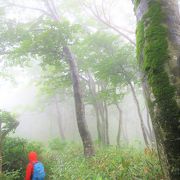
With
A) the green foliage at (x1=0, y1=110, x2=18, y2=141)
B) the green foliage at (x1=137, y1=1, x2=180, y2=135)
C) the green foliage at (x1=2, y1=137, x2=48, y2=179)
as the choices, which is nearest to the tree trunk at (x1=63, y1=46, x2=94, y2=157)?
the green foliage at (x1=2, y1=137, x2=48, y2=179)

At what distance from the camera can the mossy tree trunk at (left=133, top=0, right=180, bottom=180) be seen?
7.30ft

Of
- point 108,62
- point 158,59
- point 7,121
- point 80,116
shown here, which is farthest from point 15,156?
point 158,59

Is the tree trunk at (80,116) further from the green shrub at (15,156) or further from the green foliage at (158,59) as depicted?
the green foliage at (158,59)

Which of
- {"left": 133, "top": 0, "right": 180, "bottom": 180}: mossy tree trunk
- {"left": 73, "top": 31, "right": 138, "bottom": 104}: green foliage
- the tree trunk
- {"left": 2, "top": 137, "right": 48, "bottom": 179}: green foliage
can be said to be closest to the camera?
{"left": 133, "top": 0, "right": 180, "bottom": 180}: mossy tree trunk

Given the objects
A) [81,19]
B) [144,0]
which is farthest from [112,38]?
[144,0]

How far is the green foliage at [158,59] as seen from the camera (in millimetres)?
2258

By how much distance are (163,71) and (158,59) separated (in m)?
0.14

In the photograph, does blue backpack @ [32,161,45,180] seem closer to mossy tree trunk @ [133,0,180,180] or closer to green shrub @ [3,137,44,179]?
green shrub @ [3,137,44,179]

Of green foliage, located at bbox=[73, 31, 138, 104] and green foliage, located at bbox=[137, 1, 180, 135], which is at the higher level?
green foliage, located at bbox=[73, 31, 138, 104]

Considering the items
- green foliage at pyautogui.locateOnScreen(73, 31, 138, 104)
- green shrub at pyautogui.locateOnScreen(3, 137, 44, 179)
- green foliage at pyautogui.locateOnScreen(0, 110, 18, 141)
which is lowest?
green shrub at pyautogui.locateOnScreen(3, 137, 44, 179)

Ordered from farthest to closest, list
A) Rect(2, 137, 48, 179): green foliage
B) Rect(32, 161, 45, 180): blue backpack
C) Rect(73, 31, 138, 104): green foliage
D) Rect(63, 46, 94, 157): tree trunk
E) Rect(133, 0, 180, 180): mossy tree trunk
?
Rect(73, 31, 138, 104): green foliage, Rect(63, 46, 94, 157): tree trunk, Rect(2, 137, 48, 179): green foliage, Rect(32, 161, 45, 180): blue backpack, Rect(133, 0, 180, 180): mossy tree trunk

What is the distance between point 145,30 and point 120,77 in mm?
13300

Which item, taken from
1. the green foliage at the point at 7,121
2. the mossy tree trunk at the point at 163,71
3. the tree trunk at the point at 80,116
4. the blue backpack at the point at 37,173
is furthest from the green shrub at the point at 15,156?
the mossy tree trunk at the point at 163,71

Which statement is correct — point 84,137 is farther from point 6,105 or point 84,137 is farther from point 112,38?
point 6,105
